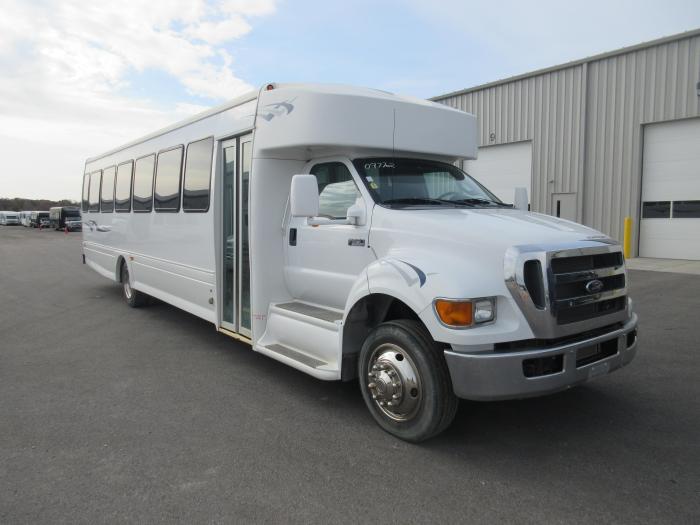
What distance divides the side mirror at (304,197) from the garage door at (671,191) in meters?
15.1

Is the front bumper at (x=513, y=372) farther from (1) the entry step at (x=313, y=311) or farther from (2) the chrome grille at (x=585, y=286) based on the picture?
(1) the entry step at (x=313, y=311)

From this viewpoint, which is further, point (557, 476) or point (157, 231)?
point (157, 231)

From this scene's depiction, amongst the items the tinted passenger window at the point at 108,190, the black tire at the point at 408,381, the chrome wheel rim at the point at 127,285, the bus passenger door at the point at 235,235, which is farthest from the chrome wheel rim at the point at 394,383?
the tinted passenger window at the point at 108,190

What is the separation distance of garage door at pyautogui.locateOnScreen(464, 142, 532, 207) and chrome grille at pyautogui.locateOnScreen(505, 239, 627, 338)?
15.7 meters

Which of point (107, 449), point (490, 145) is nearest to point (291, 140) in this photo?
point (107, 449)

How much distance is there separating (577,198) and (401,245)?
1575 cm

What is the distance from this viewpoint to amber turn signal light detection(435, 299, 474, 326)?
141 inches

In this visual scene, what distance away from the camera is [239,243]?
6102 mm

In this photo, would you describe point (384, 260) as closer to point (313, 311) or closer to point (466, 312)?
point (466, 312)

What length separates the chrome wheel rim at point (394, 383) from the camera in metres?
3.99

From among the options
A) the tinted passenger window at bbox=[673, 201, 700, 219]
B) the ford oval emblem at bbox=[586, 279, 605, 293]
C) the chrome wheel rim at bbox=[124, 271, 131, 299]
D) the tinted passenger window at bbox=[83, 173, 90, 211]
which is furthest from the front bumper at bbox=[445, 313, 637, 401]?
the tinted passenger window at bbox=[673, 201, 700, 219]

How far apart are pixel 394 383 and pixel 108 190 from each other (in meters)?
8.48

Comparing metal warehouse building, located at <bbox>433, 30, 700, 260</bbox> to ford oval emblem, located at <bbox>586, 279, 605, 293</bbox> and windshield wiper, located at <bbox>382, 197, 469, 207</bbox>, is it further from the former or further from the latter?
ford oval emblem, located at <bbox>586, 279, 605, 293</bbox>

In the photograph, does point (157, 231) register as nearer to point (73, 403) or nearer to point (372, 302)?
point (73, 403)
